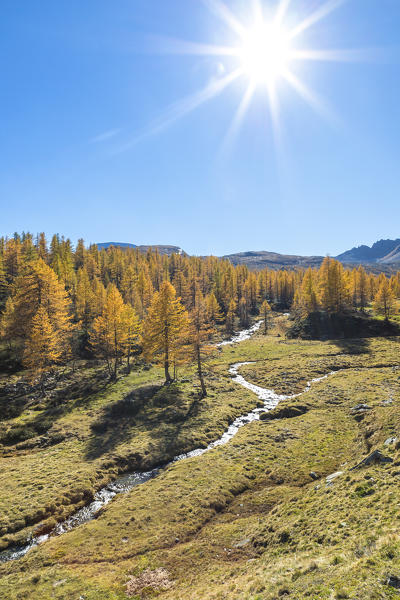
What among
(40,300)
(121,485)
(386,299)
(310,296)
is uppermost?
(40,300)

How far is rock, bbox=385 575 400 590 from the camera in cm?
739

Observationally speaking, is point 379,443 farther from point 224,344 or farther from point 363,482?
point 224,344

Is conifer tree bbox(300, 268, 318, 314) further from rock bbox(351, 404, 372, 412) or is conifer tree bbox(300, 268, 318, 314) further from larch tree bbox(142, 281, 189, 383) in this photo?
rock bbox(351, 404, 372, 412)

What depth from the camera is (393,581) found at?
24.8 feet

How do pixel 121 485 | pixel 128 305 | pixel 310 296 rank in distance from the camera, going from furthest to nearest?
1. pixel 310 296
2. pixel 128 305
3. pixel 121 485

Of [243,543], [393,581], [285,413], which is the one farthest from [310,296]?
[393,581]

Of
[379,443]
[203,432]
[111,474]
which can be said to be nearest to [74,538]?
[111,474]

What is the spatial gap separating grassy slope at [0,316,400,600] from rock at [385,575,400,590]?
196mm

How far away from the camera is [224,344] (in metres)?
78.0

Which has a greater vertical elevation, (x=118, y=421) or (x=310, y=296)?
(x=310, y=296)

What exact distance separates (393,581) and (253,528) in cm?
992

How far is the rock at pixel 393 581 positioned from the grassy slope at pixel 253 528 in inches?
7.7

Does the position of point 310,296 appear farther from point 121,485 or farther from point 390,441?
point 121,485

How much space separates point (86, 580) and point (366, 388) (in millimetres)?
37049
